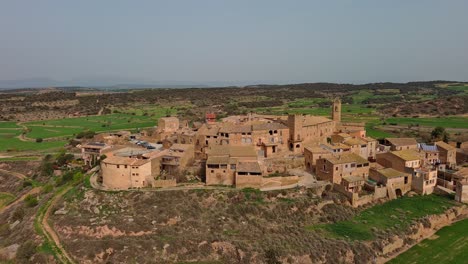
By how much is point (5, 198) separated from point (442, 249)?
174 ft

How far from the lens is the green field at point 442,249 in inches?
1264

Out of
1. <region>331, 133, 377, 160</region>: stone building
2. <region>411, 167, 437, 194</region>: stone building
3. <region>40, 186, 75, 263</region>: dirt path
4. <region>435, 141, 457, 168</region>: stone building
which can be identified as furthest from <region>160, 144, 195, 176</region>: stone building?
<region>435, 141, 457, 168</region>: stone building

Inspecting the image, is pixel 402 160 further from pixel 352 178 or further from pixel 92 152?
pixel 92 152

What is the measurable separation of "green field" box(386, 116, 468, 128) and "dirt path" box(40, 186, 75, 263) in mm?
77703

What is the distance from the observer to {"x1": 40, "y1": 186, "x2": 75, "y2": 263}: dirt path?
31.2m

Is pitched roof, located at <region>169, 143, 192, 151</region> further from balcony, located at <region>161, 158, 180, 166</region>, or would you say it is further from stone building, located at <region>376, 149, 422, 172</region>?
stone building, located at <region>376, 149, 422, 172</region>

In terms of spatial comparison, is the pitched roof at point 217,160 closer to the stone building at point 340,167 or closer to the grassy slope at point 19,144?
the stone building at point 340,167

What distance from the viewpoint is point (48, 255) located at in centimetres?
3155

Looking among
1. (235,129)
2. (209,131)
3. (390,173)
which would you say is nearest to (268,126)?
(235,129)

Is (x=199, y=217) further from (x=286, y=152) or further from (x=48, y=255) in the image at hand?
(x=286, y=152)

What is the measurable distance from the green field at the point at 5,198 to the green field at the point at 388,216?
131ft

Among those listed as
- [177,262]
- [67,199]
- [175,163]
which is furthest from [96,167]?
[177,262]

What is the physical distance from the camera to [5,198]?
2008 inches

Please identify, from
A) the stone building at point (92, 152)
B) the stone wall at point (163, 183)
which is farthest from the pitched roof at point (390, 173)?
the stone building at point (92, 152)
